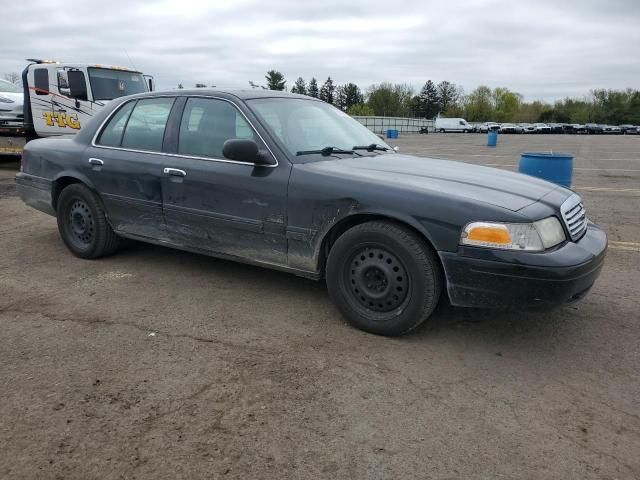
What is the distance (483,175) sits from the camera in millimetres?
3760

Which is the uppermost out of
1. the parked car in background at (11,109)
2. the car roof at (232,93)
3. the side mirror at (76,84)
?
the side mirror at (76,84)

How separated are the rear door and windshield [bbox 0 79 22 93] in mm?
10329

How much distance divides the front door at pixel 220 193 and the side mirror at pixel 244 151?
7cm

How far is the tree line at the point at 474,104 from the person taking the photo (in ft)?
302

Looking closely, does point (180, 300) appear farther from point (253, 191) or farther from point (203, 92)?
point (203, 92)

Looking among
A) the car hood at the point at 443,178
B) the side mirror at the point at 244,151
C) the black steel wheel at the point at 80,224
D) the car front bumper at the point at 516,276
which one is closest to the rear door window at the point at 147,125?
the black steel wheel at the point at 80,224

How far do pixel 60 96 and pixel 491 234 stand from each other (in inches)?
443

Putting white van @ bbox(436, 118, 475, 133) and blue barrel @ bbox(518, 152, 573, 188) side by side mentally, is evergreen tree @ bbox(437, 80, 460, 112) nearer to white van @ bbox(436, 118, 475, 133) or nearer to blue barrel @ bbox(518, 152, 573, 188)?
white van @ bbox(436, 118, 475, 133)

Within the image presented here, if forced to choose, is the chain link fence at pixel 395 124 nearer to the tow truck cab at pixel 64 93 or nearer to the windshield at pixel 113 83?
the windshield at pixel 113 83

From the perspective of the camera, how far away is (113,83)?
11.8 metres

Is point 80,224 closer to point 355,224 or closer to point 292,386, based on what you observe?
point 355,224

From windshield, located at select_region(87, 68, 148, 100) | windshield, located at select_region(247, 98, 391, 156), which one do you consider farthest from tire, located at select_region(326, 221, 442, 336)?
windshield, located at select_region(87, 68, 148, 100)

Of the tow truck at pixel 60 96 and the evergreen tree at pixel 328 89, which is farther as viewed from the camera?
the evergreen tree at pixel 328 89

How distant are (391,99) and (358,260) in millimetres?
91915
